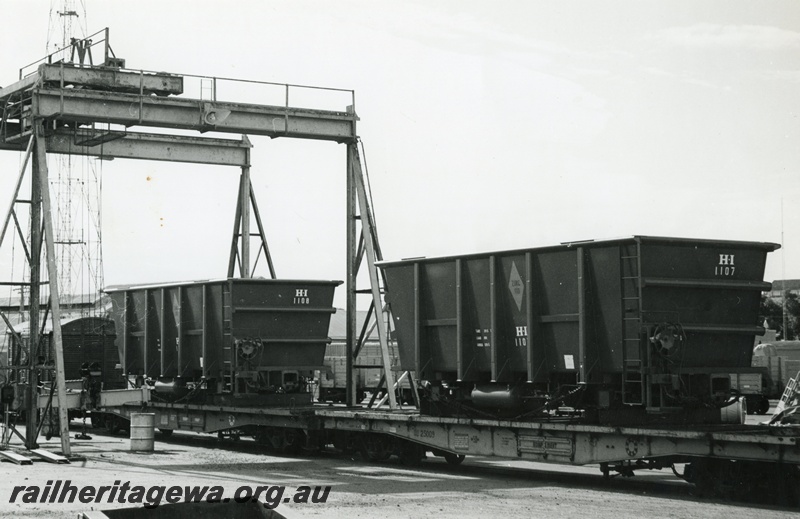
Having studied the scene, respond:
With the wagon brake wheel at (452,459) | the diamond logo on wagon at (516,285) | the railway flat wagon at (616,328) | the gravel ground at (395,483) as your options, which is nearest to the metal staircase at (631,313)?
the railway flat wagon at (616,328)

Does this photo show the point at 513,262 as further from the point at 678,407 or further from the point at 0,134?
the point at 0,134

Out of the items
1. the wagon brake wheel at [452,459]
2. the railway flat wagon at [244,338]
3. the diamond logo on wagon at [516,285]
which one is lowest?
the wagon brake wheel at [452,459]

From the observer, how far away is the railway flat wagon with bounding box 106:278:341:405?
2081 cm

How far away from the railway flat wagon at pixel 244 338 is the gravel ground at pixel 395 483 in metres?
1.51

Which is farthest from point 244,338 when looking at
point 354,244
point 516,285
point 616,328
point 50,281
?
point 616,328

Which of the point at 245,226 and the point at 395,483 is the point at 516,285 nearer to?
the point at 395,483

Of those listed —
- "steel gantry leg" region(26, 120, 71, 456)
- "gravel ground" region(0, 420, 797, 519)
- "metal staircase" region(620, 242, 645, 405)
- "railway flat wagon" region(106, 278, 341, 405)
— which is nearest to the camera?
"gravel ground" region(0, 420, 797, 519)

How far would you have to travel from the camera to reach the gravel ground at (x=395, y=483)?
11.8m

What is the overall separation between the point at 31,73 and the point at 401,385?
43.0 feet

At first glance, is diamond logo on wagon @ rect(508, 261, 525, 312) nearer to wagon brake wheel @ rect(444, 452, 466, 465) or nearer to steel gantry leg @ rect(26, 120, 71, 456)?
wagon brake wheel @ rect(444, 452, 466, 465)

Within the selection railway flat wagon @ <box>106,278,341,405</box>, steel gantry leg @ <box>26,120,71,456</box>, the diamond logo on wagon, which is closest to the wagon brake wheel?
the diamond logo on wagon

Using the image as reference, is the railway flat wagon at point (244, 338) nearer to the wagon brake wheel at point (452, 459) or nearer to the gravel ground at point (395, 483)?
the gravel ground at point (395, 483)

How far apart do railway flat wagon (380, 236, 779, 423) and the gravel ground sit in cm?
116

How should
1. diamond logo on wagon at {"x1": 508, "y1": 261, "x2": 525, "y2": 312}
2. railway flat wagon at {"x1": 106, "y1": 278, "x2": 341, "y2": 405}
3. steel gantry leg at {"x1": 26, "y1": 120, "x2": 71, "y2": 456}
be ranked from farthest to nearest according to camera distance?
railway flat wagon at {"x1": 106, "y1": 278, "x2": 341, "y2": 405}
steel gantry leg at {"x1": 26, "y1": 120, "x2": 71, "y2": 456}
diamond logo on wagon at {"x1": 508, "y1": 261, "x2": 525, "y2": 312}
